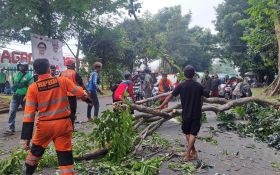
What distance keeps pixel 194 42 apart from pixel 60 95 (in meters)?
43.4

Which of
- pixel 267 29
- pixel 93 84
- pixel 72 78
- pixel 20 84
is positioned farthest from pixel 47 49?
pixel 267 29

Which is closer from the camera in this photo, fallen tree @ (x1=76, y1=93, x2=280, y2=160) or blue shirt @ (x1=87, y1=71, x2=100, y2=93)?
fallen tree @ (x1=76, y1=93, x2=280, y2=160)

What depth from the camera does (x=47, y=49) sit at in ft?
48.5

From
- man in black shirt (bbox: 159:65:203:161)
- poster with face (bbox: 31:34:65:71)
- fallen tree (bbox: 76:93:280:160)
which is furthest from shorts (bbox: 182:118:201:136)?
poster with face (bbox: 31:34:65:71)

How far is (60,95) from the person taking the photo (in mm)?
4602

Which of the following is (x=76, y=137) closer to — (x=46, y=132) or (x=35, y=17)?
(x=46, y=132)

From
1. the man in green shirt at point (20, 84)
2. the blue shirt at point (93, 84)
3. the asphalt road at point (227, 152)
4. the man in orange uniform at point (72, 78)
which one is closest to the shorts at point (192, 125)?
the asphalt road at point (227, 152)

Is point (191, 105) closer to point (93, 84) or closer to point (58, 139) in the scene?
point (58, 139)

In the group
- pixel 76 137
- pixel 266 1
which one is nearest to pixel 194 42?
pixel 266 1

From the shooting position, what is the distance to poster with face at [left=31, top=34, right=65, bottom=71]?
1418 centimetres

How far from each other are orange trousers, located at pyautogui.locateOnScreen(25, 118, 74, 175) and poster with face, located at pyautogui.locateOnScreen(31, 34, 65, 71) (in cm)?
1008

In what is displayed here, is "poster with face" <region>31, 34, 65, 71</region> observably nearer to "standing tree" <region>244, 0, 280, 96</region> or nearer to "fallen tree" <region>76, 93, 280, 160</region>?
"fallen tree" <region>76, 93, 280, 160</region>

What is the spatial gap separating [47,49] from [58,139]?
35.5 ft

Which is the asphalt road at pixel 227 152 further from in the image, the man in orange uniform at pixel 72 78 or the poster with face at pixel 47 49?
the poster with face at pixel 47 49
